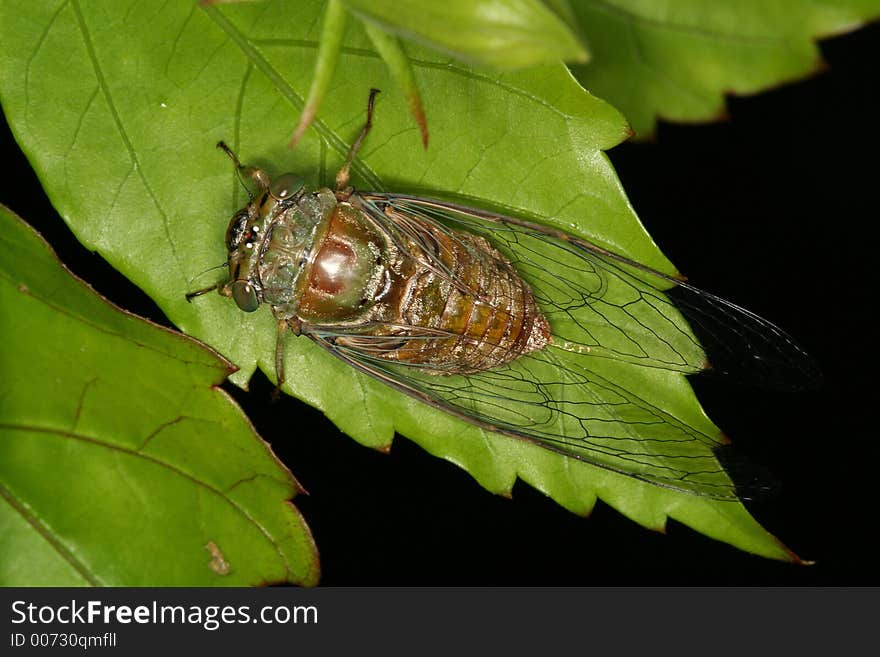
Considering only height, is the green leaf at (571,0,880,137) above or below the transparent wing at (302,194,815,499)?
above

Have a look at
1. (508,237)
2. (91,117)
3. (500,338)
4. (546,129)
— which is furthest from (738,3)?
(91,117)

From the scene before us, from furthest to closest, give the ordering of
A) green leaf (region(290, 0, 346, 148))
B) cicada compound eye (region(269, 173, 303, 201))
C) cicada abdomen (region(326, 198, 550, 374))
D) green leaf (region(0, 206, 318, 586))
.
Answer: cicada abdomen (region(326, 198, 550, 374)) < cicada compound eye (region(269, 173, 303, 201)) < green leaf (region(0, 206, 318, 586)) < green leaf (region(290, 0, 346, 148))

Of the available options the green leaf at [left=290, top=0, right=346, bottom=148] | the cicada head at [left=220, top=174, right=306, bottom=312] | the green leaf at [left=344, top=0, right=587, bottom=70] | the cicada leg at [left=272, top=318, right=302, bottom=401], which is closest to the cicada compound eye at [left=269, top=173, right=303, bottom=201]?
the cicada head at [left=220, top=174, right=306, bottom=312]

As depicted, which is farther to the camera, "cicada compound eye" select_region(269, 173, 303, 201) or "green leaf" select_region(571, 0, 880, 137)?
"cicada compound eye" select_region(269, 173, 303, 201)

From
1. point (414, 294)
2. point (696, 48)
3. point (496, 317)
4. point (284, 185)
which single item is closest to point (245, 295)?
point (284, 185)

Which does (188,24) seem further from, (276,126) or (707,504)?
(707,504)

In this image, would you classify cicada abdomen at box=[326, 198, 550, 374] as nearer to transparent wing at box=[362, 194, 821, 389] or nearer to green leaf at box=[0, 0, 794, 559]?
transparent wing at box=[362, 194, 821, 389]

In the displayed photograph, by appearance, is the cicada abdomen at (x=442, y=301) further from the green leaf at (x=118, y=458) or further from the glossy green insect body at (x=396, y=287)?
the green leaf at (x=118, y=458)

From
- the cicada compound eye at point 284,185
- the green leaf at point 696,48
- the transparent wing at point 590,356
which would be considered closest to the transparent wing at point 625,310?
the transparent wing at point 590,356
